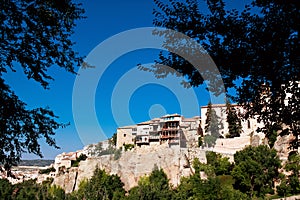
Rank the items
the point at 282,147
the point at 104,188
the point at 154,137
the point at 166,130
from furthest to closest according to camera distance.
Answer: the point at 154,137
the point at 166,130
the point at 104,188
the point at 282,147

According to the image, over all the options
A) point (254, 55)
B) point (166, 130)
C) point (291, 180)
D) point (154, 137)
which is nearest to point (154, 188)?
point (291, 180)

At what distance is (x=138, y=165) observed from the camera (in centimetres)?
5584

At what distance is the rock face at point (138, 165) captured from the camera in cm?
5069

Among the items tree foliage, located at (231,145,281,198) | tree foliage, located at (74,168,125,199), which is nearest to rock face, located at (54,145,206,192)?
tree foliage, located at (74,168,125,199)

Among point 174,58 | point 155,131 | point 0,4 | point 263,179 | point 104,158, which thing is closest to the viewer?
point 0,4

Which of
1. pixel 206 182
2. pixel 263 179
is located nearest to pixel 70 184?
pixel 206 182

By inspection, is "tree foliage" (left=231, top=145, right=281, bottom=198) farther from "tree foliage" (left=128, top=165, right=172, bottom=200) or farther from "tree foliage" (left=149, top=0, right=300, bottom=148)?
"tree foliage" (left=149, top=0, right=300, bottom=148)

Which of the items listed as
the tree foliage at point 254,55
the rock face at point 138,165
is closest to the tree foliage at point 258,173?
the rock face at point 138,165

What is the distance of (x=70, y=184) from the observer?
64625 mm

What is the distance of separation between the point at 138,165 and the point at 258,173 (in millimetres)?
24516

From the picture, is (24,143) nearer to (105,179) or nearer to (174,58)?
(174,58)

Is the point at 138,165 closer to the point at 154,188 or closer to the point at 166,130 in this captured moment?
the point at 154,188

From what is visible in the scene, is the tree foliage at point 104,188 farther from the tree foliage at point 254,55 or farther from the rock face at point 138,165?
the tree foliage at point 254,55

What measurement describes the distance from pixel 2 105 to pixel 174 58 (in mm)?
2913
